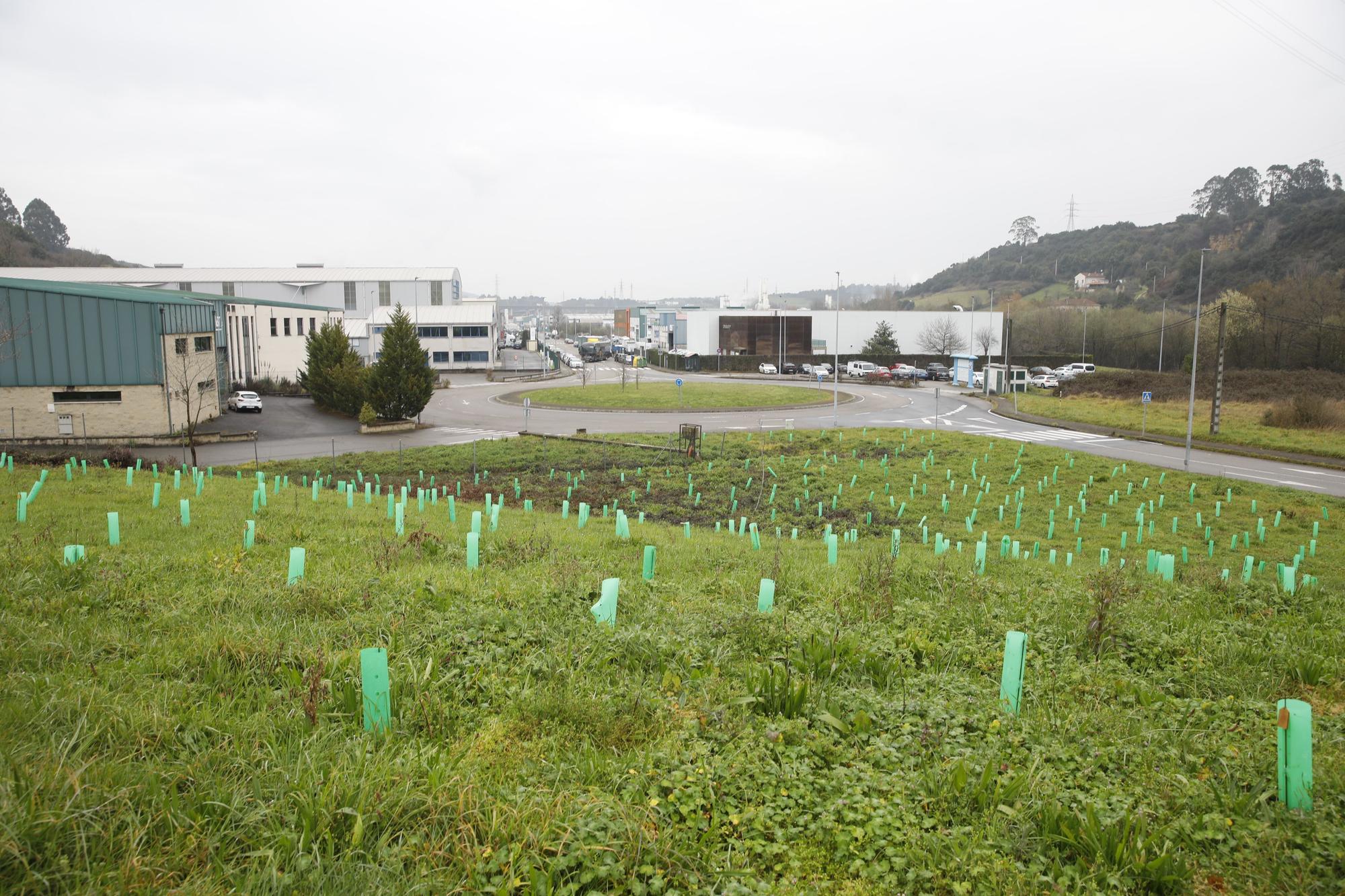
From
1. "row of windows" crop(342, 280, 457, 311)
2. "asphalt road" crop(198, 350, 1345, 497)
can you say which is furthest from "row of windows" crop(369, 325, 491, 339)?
"asphalt road" crop(198, 350, 1345, 497)

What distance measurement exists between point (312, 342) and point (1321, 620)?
4606 cm

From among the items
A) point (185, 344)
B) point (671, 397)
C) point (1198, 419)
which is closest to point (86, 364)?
point (185, 344)

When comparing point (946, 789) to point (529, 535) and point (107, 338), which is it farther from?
point (107, 338)

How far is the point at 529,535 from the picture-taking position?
37.2ft

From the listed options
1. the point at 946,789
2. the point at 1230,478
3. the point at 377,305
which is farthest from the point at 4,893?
the point at 377,305

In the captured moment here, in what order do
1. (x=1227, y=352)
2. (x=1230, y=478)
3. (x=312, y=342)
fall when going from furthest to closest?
(x=1227, y=352) → (x=312, y=342) → (x=1230, y=478)

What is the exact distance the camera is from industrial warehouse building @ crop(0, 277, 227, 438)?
3070cm

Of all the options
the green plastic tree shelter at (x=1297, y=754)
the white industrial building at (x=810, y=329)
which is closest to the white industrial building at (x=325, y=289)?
the white industrial building at (x=810, y=329)

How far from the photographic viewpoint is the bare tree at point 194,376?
3369 centimetres

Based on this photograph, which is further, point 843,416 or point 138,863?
point 843,416

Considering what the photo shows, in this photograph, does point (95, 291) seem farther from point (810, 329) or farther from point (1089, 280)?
Answer: point (1089, 280)

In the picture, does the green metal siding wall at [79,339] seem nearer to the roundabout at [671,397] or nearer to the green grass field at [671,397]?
the roundabout at [671,397]

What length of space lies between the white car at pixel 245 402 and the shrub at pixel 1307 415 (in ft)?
162

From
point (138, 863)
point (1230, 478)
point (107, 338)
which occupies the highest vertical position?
point (107, 338)
